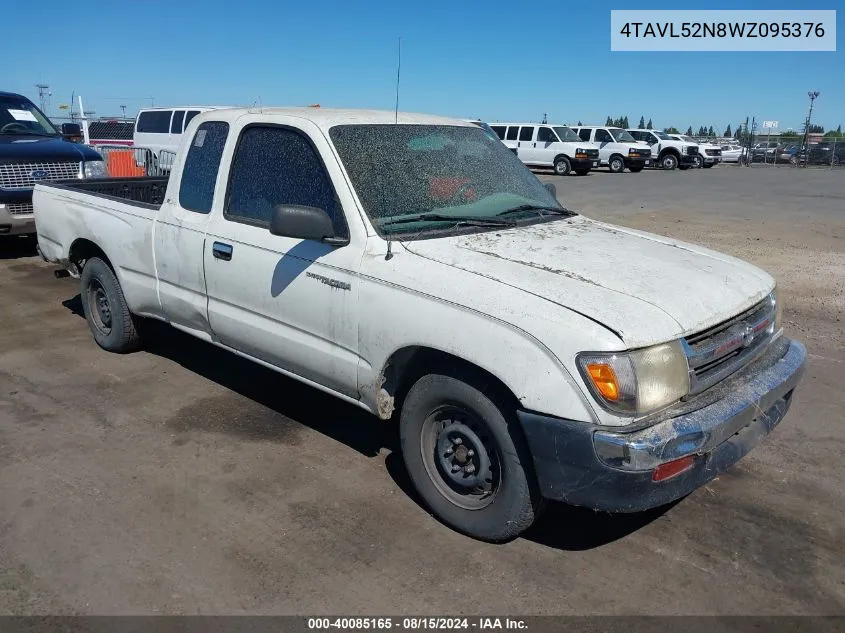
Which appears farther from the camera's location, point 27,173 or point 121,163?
point 121,163

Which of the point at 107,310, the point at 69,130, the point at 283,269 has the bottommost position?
the point at 107,310

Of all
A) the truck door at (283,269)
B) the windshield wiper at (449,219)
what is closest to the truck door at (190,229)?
the truck door at (283,269)

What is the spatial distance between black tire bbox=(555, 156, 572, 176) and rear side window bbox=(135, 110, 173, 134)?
54.2ft

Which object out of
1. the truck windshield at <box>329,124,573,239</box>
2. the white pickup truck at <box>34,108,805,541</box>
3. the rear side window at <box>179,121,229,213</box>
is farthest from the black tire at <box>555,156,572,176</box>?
the rear side window at <box>179,121,229,213</box>

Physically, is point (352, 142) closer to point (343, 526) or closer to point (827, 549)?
point (343, 526)

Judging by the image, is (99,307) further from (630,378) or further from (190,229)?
(630,378)

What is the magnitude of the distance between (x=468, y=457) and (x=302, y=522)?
878mm

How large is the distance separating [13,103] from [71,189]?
5686 millimetres

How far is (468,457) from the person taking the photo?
131 inches

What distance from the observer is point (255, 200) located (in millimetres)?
4176

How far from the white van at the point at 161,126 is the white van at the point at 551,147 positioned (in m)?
14.1

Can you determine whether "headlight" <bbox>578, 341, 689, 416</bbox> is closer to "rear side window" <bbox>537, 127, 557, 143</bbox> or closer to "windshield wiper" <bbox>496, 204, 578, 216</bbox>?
"windshield wiper" <bbox>496, 204, 578, 216</bbox>

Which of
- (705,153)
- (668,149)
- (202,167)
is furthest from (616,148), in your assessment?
(202,167)

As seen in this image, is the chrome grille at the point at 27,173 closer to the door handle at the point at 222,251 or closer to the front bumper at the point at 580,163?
the door handle at the point at 222,251
